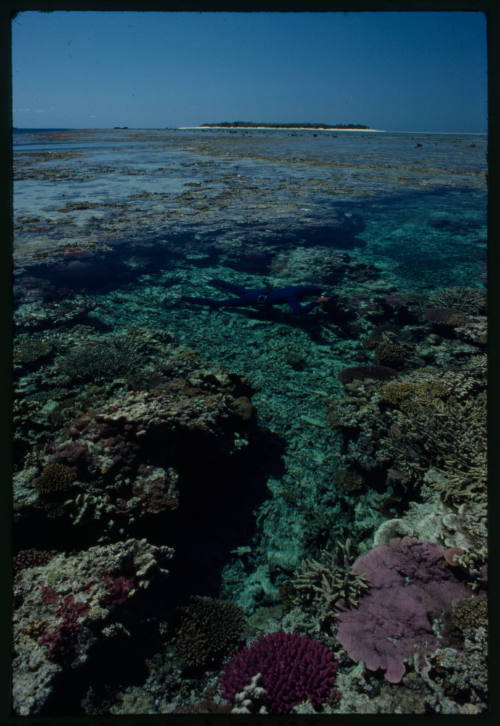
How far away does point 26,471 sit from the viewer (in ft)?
12.9

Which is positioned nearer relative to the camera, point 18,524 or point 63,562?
point 63,562

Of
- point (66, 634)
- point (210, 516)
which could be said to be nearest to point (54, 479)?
point (66, 634)

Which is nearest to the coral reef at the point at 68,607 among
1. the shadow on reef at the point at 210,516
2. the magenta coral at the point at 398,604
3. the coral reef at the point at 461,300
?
the shadow on reef at the point at 210,516

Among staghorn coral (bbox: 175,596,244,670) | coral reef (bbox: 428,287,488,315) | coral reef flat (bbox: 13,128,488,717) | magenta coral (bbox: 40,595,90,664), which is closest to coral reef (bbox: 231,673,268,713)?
coral reef flat (bbox: 13,128,488,717)

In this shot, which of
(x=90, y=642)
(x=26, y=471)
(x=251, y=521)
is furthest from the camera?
(x=251, y=521)

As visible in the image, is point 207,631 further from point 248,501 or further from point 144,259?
point 144,259

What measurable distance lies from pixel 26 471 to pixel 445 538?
14.8 ft

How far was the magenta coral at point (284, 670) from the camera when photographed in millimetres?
2666

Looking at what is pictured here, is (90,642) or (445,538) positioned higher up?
(445,538)

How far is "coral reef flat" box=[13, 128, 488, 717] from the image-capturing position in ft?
9.09

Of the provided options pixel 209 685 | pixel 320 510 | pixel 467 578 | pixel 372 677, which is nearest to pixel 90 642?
pixel 209 685

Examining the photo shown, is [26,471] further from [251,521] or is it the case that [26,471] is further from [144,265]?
[144,265]

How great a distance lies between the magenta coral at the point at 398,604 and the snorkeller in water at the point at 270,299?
6325 millimetres

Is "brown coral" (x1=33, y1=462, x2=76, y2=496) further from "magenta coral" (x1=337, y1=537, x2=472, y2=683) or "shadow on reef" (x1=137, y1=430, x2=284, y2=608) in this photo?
"magenta coral" (x1=337, y1=537, x2=472, y2=683)
